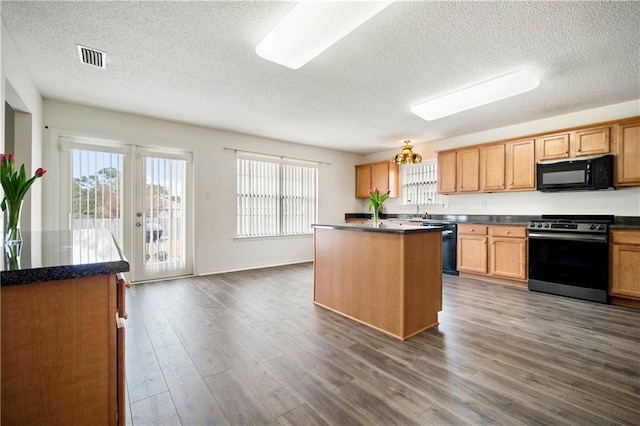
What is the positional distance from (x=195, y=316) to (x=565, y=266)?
15.3 ft

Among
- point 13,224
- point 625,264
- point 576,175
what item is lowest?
point 625,264

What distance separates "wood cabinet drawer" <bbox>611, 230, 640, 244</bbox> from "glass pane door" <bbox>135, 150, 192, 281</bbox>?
5961mm

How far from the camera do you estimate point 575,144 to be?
4008mm

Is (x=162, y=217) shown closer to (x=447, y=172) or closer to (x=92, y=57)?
(x=92, y=57)

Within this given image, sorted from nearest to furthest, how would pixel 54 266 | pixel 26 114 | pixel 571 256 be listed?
pixel 54 266 < pixel 26 114 < pixel 571 256

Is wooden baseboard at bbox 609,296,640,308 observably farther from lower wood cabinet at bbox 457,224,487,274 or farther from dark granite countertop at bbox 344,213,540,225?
lower wood cabinet at bbox 457,224,487,274

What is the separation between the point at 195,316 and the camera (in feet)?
9.99

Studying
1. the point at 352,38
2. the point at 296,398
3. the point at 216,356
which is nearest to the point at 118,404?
the point at 296,398

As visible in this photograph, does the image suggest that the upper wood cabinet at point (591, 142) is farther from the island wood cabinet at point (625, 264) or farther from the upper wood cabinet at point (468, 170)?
the upper wood cabinet at point (468, 170)

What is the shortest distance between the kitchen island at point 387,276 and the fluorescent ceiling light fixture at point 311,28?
1622 millimetres

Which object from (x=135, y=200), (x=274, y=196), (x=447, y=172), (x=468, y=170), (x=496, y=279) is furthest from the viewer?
(x=274, y=196)

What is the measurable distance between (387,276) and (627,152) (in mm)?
3603

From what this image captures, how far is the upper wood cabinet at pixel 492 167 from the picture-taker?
4711 mm

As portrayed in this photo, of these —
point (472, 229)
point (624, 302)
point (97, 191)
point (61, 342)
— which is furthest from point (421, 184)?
point (61, 342)
